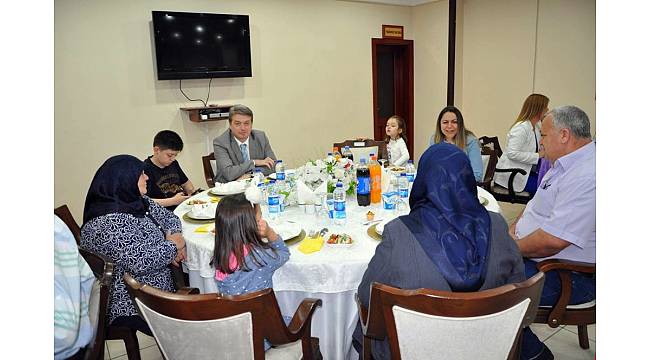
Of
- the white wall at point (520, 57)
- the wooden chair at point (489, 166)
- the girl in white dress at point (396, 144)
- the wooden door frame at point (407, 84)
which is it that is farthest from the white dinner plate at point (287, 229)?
the wooden door frame at point (407, 84)

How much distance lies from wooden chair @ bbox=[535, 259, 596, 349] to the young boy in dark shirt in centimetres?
212

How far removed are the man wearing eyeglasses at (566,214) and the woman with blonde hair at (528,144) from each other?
172cm

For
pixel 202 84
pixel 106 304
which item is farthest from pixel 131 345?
pixel 202 84

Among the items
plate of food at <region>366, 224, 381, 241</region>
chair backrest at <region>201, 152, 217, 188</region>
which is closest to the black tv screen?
chair backrest at <region>201, 152, 217, 188</region>

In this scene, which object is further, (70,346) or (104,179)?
(104,179)

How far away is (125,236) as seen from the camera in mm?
1940

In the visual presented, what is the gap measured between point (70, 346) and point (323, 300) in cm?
92

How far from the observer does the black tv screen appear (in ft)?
15.5

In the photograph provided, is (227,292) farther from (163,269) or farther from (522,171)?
(522,171)

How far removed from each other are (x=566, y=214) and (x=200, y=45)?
13.0ft

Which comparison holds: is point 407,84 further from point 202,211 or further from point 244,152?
point 202,211
